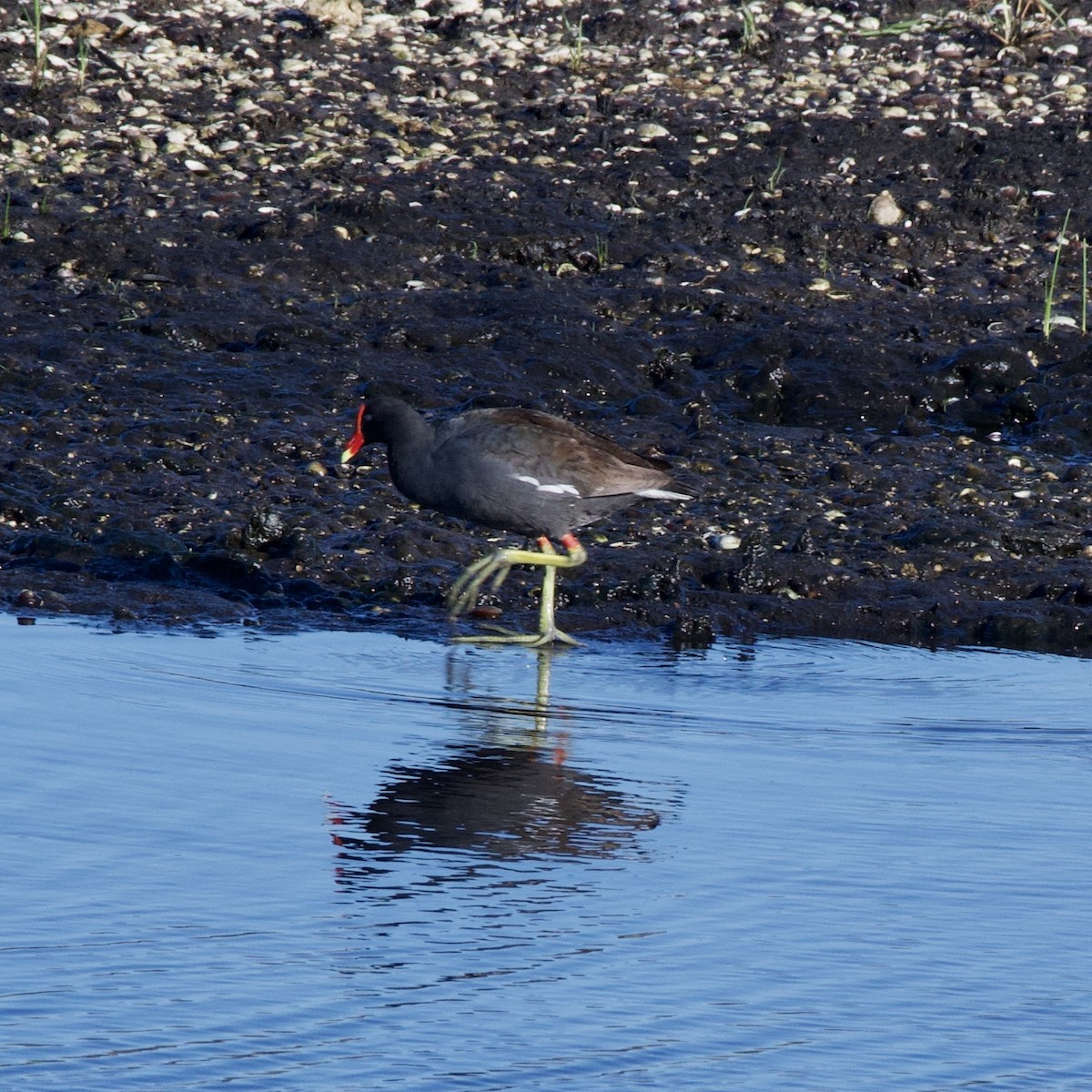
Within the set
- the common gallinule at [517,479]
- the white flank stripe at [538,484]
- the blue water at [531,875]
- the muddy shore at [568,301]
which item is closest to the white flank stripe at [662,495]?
the common gallinule at [517,479]

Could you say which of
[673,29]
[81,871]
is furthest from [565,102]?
[81,871]

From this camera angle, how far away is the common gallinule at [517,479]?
802 cm

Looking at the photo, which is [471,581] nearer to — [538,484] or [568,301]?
[538,484]

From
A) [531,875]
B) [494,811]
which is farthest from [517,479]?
[531,875]

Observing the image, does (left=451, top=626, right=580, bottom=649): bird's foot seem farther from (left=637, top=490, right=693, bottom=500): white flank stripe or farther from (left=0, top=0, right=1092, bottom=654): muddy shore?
(left=637, top=490, right=693, bottom=500): white flank stripe

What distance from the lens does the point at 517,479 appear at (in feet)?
26.3

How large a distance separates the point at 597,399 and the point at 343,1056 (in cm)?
679

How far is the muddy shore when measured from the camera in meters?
8.51

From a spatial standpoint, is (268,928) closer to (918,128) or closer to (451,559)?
(451,559)

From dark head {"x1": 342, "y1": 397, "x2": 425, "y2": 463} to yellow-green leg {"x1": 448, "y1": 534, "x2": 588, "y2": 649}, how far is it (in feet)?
2.04

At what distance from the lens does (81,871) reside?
4.90m

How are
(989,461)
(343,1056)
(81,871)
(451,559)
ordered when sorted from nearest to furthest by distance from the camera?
(343,1056) < (81,871) < (451,559) < (989,461)

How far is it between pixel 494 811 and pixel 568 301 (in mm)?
5905

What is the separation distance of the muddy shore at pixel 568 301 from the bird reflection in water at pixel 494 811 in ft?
6.63
